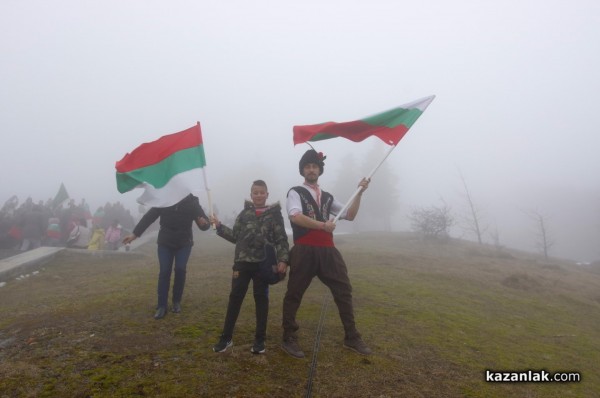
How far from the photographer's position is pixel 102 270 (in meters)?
9.92

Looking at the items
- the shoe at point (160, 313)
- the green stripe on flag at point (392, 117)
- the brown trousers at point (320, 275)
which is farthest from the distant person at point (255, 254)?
the green stripe on flag at point (392, 117)

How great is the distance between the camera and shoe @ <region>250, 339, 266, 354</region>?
11.7 feet


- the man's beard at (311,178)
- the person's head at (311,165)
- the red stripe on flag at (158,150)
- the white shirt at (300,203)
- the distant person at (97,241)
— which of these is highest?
the red stripe on flag at (158,150)

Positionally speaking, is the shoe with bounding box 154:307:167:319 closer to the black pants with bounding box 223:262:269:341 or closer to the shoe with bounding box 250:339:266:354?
the black pants with bounding box 223:262:269:341

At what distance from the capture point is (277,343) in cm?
392

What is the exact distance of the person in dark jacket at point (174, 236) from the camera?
493 centimetres

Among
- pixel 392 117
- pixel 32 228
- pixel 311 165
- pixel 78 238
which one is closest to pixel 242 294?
pixel 311 165

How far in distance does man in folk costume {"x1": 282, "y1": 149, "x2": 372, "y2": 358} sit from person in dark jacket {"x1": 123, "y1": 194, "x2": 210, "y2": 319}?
1.60 metres

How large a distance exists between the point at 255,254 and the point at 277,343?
109 centimetres

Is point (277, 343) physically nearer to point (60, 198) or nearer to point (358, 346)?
point (358, 346)

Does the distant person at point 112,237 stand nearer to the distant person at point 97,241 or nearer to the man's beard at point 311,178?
the distant person at point 97,241

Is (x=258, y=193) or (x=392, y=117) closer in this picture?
(x=258, y=193)

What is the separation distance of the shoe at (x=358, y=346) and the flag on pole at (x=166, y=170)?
2.83 metres

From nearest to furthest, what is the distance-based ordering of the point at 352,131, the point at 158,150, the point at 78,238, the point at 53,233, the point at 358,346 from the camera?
the point at 358,346
the point at 352,131
the point at 158,150
the point at 78,238
the point at 53,233
